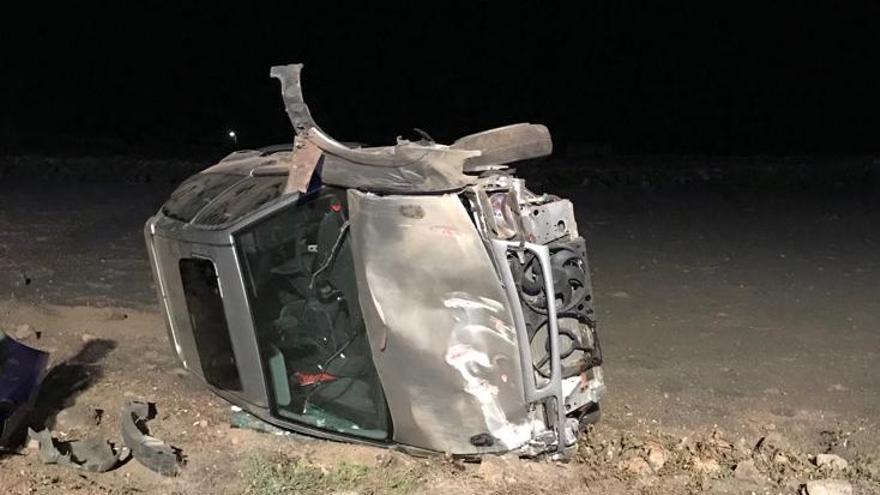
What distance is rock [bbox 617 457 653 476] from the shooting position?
442 cm

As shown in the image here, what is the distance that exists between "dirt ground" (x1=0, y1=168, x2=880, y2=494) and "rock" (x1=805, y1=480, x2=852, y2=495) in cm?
2

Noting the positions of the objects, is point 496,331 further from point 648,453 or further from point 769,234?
point 769,234

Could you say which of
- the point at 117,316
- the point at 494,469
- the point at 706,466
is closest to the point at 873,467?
the point at 706,466

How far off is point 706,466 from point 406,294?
1803 mm

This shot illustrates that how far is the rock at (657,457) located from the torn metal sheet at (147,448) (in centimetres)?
239

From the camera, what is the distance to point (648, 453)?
181 inches

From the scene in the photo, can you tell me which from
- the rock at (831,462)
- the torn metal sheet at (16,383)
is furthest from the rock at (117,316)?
the rock at (831,462)

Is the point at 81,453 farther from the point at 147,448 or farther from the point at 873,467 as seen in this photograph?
the point at 873,467

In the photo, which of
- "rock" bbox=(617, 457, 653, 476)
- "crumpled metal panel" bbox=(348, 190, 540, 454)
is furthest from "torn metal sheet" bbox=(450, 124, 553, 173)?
"rock" bbox=(617, 457, 653, 476)

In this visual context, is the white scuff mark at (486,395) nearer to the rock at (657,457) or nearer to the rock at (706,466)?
the rock at (657,457)

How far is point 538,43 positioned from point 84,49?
1242 cm

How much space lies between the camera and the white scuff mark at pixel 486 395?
13.1ft

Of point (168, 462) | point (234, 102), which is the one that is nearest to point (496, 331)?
point (168, 462)

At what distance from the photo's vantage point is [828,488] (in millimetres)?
4188
